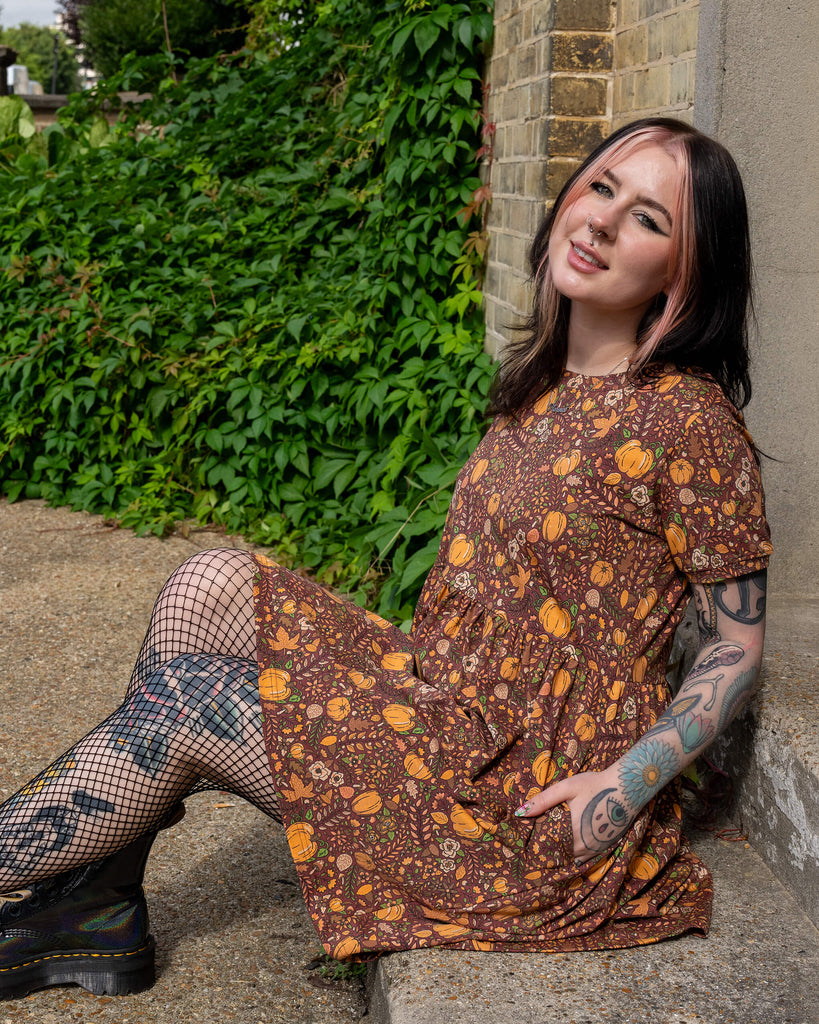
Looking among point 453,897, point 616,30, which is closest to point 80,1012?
point 453,897

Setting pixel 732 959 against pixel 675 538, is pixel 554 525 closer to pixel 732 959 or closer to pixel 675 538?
pixel 675 538

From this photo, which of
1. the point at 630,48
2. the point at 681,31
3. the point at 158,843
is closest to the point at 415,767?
the point at 158,843

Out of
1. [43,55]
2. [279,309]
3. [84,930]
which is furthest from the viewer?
[43,55]

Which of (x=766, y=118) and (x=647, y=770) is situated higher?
(x=766, y=118)

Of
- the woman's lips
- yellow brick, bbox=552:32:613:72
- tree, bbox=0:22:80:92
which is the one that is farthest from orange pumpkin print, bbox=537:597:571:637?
tree, bbox=0:22:80:92

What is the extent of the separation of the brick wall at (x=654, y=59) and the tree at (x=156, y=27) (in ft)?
19.7

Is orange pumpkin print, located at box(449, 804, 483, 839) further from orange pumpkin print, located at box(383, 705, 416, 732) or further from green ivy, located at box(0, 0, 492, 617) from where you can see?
green ivy, located at box(0, 0, 492, 617)

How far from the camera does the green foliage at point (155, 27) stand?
11.2 meters

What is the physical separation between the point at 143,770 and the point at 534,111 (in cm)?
260

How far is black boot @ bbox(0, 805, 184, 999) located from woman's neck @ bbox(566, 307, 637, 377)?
3.43ft

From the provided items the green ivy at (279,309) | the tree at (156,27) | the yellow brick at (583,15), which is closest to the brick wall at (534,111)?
the yellow brick at (583,15)

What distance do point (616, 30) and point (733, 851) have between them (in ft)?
7.89

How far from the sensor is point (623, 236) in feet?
5.66

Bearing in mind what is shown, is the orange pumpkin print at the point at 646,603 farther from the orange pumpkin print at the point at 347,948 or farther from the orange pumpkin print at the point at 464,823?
the orange pumpkin print at the point at 347,948
